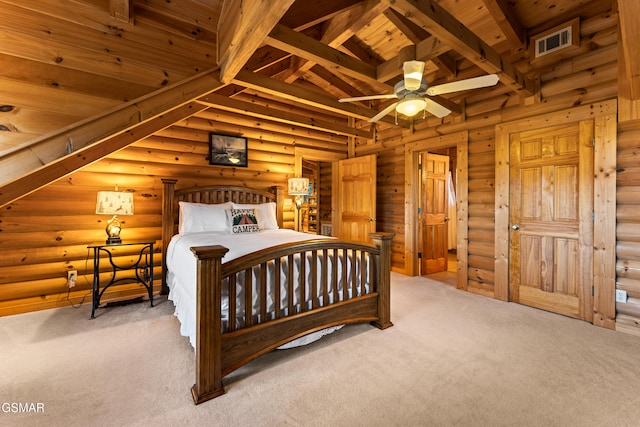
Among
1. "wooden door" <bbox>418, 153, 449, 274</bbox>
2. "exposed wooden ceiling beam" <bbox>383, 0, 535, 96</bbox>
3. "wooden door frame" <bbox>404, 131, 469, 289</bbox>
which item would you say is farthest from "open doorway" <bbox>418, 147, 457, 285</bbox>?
"exposed wooden ceiling beam" <bbox>383, 0, 535, 96</bbox>

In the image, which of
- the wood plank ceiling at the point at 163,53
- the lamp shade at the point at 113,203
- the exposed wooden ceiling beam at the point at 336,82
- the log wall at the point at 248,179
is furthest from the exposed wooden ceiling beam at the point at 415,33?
the lamp shade at the point at 113,203

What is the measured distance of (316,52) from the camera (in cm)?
230

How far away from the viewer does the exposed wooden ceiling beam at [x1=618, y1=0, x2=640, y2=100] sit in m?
1.44

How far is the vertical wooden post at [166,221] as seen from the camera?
350 cm

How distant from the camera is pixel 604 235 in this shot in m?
2.64

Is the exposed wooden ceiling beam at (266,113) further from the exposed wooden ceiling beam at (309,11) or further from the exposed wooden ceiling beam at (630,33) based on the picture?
the exposed wooden ceiling beam at (630,33)

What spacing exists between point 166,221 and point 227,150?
1.38 meters

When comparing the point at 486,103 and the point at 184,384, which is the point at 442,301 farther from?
the point at 184,384

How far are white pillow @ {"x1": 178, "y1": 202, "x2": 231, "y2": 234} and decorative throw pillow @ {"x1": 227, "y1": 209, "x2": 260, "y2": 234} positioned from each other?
0.11 meters

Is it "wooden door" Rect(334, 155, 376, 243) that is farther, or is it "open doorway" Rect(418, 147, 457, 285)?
"wooden door" Rect(334, 155, 376, 243)

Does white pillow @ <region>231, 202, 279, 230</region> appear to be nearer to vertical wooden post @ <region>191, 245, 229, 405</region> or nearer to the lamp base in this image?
the lamp base

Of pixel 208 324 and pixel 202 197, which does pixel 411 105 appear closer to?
pixel 208 324

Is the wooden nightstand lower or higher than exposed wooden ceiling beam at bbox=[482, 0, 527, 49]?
lower

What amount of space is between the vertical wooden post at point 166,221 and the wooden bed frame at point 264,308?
7.00ft
